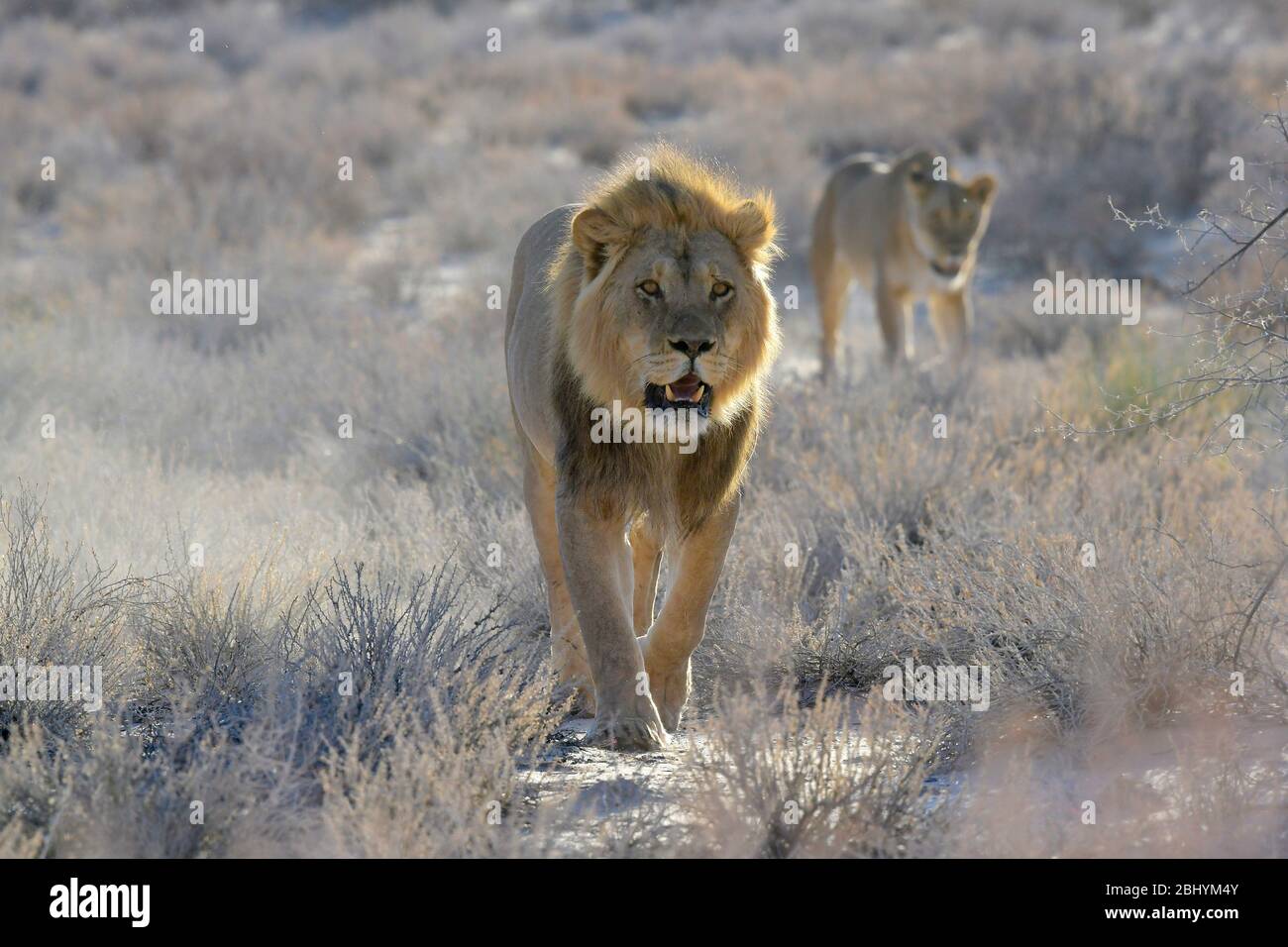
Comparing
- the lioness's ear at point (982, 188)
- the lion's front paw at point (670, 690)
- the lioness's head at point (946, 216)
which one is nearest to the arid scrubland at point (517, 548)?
the lion's front paw at point (670, 690)

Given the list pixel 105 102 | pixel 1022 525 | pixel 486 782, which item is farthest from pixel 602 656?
pixel 105 102

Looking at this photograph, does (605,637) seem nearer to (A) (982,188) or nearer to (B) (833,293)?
(A) (982,188)

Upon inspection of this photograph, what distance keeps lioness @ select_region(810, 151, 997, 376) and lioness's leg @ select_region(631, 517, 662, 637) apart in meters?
5.94

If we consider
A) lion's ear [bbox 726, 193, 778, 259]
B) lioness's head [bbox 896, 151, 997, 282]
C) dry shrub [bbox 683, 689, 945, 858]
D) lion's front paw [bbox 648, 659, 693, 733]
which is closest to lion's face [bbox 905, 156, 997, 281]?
lioness's head [bbox 896, 151, 997, 282]

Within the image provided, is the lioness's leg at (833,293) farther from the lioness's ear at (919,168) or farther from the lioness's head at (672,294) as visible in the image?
the lioness's head at (672,294)

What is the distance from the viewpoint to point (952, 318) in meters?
12.4

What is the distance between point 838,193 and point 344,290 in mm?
4296

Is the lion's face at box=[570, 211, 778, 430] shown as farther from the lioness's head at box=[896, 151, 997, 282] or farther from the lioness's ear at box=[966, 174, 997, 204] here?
the lioness's ear at box=[966, 174, 997, 204]

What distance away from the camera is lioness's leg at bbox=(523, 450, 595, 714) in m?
5.67

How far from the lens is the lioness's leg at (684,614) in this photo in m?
5.32

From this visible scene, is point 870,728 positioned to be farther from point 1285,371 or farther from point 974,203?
point 974,203

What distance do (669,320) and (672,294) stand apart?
9 centimetres

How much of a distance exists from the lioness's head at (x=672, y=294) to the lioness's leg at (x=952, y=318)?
7.19 m

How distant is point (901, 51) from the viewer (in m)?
30.2
